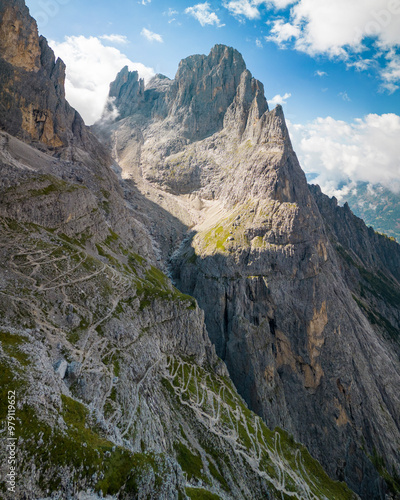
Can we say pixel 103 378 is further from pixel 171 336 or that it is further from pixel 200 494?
pixel 171 336

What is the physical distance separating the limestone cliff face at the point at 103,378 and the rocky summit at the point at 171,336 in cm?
28

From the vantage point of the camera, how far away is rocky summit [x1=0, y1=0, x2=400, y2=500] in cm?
3416

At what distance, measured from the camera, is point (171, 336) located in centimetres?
8212

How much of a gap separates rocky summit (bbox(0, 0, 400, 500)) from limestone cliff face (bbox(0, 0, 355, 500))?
0.28 m

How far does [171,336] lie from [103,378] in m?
32.2

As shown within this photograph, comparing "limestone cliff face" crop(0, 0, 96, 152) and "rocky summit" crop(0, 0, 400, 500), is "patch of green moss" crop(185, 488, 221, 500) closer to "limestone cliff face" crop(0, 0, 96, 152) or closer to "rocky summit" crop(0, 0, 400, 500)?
"rocky summit" crop(0, 0, 400, 500)

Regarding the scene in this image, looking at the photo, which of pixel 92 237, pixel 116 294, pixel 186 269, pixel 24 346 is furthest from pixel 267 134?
pixel 24 346

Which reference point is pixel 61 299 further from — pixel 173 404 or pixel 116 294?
pixel 173 404

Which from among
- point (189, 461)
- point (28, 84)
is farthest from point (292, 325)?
point (28, 84)

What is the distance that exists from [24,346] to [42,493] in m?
18.8

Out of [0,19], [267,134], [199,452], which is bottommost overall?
[199,452]

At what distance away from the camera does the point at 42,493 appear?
2481 centimetres

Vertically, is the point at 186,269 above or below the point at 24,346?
above

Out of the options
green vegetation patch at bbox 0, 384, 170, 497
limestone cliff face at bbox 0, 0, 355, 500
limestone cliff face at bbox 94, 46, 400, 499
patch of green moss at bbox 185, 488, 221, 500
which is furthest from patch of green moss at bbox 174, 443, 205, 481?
limestone cliff face at bbox 94, 46, 400, 499
